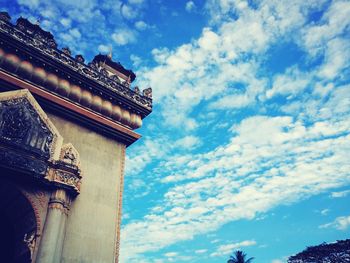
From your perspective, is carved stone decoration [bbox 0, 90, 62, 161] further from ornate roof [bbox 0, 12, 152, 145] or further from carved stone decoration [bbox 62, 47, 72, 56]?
carved stone decoration [bbox 62, 47, 72, 56]

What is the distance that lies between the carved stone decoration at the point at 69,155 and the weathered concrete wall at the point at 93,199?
0.66m

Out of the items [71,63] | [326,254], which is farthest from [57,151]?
[326,254]

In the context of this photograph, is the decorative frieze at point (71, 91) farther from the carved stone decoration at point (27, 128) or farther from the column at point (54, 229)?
the column at point (54, 229)

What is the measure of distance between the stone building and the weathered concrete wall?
0.03 metres

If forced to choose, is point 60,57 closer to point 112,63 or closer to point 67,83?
point 67,83

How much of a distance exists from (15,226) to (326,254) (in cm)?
3793

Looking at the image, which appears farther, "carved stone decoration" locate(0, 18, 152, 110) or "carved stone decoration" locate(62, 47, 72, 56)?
"carved stone decoration" locate(62, 47, 72, 56)

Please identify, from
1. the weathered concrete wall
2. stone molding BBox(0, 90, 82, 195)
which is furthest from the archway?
the weathered concrete wall

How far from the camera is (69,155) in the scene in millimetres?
11750

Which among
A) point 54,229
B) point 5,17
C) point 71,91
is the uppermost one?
point 5,17

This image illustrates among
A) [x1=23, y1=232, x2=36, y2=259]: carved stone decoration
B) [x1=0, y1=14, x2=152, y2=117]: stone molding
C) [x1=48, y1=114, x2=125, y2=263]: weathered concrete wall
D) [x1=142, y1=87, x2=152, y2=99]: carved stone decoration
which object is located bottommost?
[x1=23, y1=232, x2=36, y2=259]: carved stone decoration

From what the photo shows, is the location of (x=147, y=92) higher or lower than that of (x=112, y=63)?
lower

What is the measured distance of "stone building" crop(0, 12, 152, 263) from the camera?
34.2 ft

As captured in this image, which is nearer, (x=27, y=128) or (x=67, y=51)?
(x=27, y=128)
